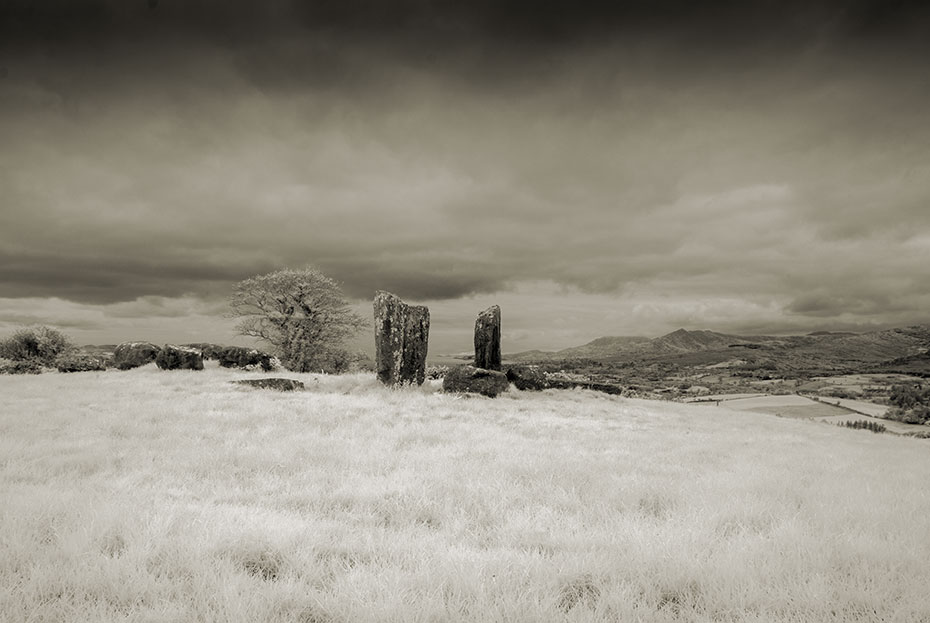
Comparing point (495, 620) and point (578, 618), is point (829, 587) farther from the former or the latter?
point (495, 620)

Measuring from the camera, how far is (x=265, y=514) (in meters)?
5.32

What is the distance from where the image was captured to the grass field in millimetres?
3527

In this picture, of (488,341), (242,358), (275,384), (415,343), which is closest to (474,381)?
(415,343)

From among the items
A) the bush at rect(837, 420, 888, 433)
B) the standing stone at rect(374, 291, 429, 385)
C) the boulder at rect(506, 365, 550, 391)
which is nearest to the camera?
the standing stone at rect(374, 291, 429, 385)

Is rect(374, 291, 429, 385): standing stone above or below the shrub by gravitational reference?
above

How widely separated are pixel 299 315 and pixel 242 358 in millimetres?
7493

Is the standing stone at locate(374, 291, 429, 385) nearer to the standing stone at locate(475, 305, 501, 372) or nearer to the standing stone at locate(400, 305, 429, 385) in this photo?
the standing stone at locate(400, 305, 429, 385)

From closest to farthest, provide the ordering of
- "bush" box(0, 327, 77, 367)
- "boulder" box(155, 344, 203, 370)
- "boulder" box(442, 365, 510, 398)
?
"boulder" box(442, 365, 510, 398) < "boulder" box(155, 344, 203, 370) < "bush" box(0, 327, 77, 367)

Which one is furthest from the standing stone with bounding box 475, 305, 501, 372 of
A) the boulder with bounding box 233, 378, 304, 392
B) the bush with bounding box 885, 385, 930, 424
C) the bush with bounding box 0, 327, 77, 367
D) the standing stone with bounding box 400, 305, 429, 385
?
the bush with bounding box 0, 327, 77, 367

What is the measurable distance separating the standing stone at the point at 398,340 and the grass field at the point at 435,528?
10111 millimetres

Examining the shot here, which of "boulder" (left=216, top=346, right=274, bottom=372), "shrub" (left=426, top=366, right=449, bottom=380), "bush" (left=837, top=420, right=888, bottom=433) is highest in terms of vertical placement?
"boulder" (left=216, top=346, right=274, bottom=372)

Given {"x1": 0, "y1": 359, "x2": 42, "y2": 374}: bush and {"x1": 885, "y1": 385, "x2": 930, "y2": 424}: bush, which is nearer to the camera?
{"x1": 885, "y1": 385, "x2": 930, "y2": 424}: bush

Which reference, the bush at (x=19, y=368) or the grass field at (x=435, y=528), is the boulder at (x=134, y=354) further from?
the grass field at (x=435, y=528)

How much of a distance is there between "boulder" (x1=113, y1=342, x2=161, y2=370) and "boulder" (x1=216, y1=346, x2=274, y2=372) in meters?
3.50
